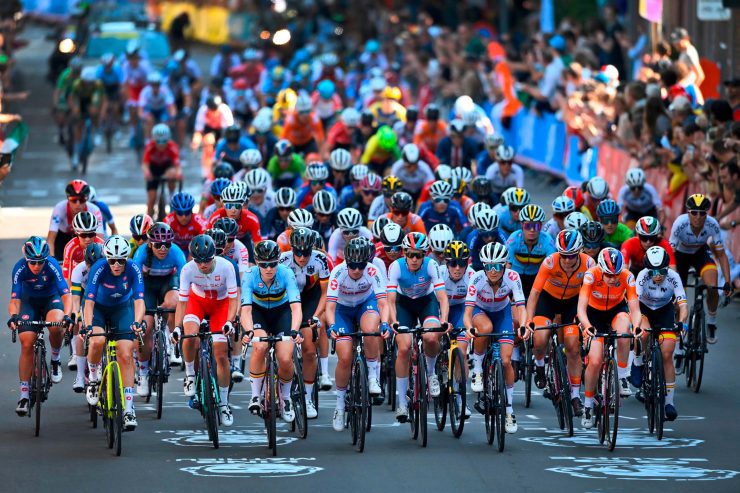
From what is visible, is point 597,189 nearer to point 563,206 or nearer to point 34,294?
point 563,206

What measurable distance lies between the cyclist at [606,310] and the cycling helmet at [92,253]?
3.98 m

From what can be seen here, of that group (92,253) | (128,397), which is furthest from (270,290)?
(92,253)

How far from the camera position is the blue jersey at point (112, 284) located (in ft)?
50.3

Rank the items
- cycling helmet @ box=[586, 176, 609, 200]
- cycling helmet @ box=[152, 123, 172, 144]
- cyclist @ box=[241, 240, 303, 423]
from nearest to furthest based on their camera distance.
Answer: cyclist @ box=[241, 240, 303, 423] < cycling helmet @ box=[586, 176, 609, 200] < cycling helmet @ box=[152, 123, 172, 144]

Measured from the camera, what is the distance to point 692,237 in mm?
18016

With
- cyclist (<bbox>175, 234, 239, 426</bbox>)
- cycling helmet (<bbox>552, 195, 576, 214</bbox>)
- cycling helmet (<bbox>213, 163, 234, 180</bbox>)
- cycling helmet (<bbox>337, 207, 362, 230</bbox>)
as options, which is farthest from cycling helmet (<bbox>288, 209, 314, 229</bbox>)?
cycling helmet (<bbox>213, 163, 234, 180</bbox>)

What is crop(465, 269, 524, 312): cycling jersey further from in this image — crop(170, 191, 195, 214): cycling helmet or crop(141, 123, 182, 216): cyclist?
crop(141, 123, 182, 216): cyclist

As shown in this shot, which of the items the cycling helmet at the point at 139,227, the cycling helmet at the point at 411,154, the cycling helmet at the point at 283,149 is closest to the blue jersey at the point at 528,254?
the cycling helmet at the point at 139,227

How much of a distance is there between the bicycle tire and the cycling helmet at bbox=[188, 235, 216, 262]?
2.06 metres

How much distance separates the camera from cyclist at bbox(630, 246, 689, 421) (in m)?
15.4

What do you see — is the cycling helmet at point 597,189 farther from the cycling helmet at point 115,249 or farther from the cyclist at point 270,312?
the cycling helmet at point 115,249

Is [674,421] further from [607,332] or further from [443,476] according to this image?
[443,476]

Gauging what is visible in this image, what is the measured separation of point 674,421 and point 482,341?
1.78 meters

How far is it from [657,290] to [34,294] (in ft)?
16.6
